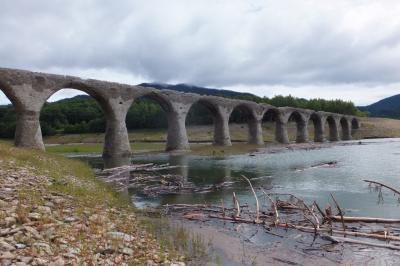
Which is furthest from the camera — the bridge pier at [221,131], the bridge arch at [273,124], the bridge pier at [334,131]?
the bridge pier at [334,131]

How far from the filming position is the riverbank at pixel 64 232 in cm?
658

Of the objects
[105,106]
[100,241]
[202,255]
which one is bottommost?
[202,255]

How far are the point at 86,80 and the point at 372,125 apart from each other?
320 ft

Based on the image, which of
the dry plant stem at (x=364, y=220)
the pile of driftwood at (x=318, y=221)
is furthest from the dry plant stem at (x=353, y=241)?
the dry plant stem at (x=364, y=220)

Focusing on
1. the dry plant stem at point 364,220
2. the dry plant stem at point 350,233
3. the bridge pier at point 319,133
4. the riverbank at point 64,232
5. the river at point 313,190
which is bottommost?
the river at point 313,190

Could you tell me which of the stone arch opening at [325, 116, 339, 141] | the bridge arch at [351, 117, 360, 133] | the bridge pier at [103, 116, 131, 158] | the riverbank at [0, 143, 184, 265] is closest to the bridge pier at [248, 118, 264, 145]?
the bridge pier at [103, 116, 131, 158]

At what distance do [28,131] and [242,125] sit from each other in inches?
2925

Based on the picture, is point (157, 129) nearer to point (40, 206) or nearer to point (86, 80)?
point (86, 80)

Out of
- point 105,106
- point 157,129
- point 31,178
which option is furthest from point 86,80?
point 157,129

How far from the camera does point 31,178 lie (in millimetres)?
13016

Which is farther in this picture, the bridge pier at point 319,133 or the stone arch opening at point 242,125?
the bridge pier at point 319,133

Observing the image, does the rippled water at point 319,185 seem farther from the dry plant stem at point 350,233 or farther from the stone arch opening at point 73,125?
the stone arch opening at point 73,125

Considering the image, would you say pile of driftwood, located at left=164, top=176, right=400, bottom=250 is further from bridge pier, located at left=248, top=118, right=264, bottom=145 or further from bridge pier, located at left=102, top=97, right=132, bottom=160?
bridge pier, located at left=248, top=118, right=264, bottom=145

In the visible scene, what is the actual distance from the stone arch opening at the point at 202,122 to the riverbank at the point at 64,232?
49.2 m
